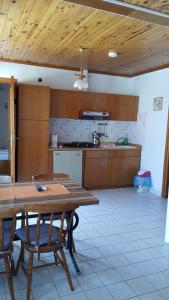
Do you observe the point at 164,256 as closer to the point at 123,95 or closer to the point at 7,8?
the point at 7,8

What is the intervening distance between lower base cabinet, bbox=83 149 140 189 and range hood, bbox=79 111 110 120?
0.75m

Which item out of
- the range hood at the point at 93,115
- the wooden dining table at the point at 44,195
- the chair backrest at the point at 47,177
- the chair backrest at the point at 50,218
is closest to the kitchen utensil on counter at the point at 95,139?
the range hood at the point at 93,115

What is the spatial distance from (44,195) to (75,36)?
2.19m

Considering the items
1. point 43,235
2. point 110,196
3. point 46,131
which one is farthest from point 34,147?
point 43,235

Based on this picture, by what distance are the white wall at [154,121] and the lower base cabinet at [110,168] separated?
0.29m

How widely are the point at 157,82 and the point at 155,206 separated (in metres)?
2.46

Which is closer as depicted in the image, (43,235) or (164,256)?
(43,235)

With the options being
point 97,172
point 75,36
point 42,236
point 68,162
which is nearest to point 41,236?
point 42,236

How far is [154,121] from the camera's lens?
15.9 feet

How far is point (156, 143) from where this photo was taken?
4.79 metres

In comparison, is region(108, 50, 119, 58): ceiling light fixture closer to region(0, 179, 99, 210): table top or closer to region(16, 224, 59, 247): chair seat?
region(0, 179, 99, 210): table top

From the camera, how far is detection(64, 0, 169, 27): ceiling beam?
2221 mm

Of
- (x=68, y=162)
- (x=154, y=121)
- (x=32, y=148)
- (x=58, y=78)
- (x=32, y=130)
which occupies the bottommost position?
(x=68, y=162)

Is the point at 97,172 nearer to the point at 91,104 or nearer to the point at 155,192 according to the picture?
the point at 155,192
